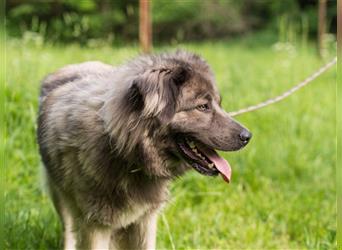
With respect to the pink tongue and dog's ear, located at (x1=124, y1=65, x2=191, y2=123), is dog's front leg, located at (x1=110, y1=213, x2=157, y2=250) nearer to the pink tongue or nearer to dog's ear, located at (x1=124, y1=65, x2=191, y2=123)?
the pink tongue

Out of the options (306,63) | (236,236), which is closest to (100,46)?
(306,63)

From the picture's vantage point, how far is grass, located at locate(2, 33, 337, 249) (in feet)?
14.3

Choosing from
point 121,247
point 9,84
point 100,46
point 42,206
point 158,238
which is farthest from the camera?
point 100,46

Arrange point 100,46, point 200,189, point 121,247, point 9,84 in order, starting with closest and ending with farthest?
point 121,247 < point 200,189 < point 9,84 < point 100,46

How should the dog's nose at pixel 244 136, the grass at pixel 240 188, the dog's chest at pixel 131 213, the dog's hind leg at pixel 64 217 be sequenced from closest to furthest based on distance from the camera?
the dog's nose at pixel 244 136 < the dog's chest at pixel 131 213 < the dog's hind leg at pixel 64 217 < the grass at pixel 240 188

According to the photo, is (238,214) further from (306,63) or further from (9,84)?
(306,63)

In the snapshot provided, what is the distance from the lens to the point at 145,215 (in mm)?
3510

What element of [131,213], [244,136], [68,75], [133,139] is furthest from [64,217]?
[244,136]

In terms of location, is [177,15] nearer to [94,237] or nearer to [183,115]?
[94,237]

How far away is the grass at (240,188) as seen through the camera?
4.36 meters

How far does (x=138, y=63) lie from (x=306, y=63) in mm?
8100

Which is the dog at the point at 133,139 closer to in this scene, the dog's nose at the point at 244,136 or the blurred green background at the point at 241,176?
the dog's nose at the point at 244,136

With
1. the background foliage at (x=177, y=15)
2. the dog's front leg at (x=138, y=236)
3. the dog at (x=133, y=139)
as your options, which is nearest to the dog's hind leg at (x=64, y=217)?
the dog at (x=133, y=139)

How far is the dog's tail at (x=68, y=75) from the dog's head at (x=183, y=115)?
86cm
